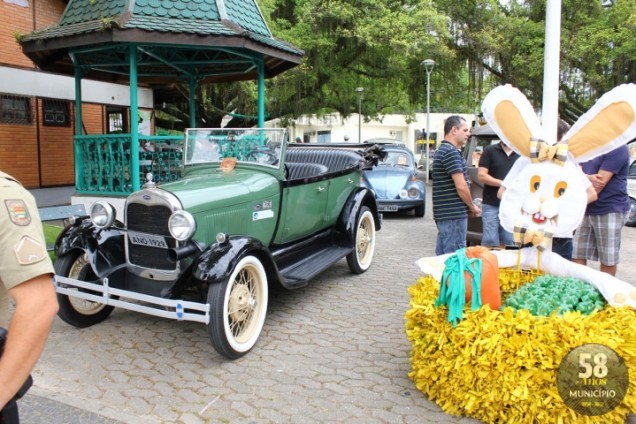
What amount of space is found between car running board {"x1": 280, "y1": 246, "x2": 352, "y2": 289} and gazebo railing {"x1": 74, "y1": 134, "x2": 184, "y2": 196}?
334 cm

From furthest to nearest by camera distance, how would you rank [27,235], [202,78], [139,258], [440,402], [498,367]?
[202,78], [139,258], [440,402], [498,367], [27,235]

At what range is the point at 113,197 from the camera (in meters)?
8.04

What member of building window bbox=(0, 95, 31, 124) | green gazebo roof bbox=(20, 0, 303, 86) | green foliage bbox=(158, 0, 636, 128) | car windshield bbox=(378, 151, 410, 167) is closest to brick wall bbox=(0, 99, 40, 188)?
building window bbox=(0, 95, 31, 124)

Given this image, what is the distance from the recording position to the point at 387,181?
11.8m

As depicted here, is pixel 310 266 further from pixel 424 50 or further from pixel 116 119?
pixel 424 50

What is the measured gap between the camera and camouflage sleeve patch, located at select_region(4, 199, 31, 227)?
1321 mm

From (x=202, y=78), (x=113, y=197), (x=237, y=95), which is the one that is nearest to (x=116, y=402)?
(x=113, y=197)

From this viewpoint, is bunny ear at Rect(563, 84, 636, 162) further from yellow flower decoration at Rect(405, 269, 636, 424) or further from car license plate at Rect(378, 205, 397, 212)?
car license plate at Rect(378, 205, 397, 212)

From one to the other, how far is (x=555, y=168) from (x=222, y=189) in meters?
2.67

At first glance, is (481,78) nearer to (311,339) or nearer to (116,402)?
(311,339)

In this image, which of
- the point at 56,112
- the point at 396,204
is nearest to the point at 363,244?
the point at 396,204

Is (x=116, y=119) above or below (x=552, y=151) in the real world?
above

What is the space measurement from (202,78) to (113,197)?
3625mm

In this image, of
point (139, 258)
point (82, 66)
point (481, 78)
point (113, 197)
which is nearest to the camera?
point (139, 258)
